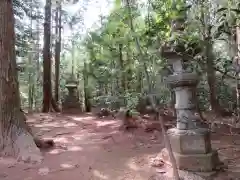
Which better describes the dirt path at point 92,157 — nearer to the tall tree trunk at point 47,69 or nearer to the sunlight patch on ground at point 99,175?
the sunlight patch on ground at point 99,175

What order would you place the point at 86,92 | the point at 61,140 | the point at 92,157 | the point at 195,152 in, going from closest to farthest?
1. the point at 195,152
2. the point at 92,157
3. the point at 61,140
4. the point at 86,92

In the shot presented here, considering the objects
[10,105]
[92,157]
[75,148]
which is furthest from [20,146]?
[92,157]

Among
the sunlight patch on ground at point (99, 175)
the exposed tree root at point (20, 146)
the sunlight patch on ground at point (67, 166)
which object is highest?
the exposed tree root at point (20, 146)

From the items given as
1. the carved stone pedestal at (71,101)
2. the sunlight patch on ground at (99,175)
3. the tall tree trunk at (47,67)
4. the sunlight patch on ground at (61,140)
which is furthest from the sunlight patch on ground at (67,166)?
the tall tree trunk at (47,67)

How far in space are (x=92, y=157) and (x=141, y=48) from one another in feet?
7.60

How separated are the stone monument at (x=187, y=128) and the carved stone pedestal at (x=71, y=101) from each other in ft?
29.2

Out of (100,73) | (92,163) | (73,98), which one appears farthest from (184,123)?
(100,73)

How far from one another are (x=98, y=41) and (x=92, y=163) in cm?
915

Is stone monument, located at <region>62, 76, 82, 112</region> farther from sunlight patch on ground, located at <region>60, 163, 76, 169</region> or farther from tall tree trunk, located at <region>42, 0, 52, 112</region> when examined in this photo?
sunlight patch on ground, located at <region>60, 163, 76, 169</region>

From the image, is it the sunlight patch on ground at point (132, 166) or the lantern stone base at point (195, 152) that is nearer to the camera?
the lantern stone base at point (195, 152)

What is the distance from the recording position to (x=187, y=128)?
4.66 metres

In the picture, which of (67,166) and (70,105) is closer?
(67,166)

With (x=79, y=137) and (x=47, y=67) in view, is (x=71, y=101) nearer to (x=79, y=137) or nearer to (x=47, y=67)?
(x=47, y=67)

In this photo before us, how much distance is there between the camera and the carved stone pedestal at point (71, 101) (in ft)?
43.2
